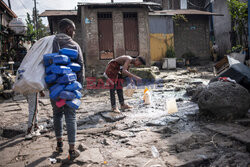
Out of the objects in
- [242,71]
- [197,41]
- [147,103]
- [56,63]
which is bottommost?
[147,103]

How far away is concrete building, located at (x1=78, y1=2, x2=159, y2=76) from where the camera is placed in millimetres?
10547

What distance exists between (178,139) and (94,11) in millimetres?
9417

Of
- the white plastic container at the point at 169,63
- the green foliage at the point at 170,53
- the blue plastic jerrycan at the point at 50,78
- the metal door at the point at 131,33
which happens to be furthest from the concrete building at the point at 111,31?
the blue plastic jerrycan at the point at 50,78

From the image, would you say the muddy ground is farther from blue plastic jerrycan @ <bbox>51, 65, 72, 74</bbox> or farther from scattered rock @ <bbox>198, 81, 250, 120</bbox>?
blue plastic jerrycan @ <bbox>51, 65, 72, 74</bbox>

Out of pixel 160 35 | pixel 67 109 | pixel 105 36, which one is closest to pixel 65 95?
pixel 67 109

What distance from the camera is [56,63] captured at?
2.29 meters

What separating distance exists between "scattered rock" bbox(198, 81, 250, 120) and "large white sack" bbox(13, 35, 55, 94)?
281 cm

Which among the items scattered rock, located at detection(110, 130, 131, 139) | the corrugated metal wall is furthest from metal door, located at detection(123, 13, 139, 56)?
scattered rock, located at detection(110, 130, 131, 139)

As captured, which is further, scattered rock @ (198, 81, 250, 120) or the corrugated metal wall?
the corrugated metal wall

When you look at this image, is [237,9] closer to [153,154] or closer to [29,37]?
[153,154]

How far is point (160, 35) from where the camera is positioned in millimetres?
14156

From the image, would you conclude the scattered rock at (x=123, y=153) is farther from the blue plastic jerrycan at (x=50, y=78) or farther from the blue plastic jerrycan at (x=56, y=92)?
the blue plastic jerrycan at (x=50, y=78)

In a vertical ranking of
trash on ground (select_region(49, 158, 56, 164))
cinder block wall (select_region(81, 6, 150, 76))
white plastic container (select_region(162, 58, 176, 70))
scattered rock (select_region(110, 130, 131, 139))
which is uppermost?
cinder block wall (select_region(81, 6, 150, 76))

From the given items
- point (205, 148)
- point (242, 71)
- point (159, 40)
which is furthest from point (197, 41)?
point (205, 148)
